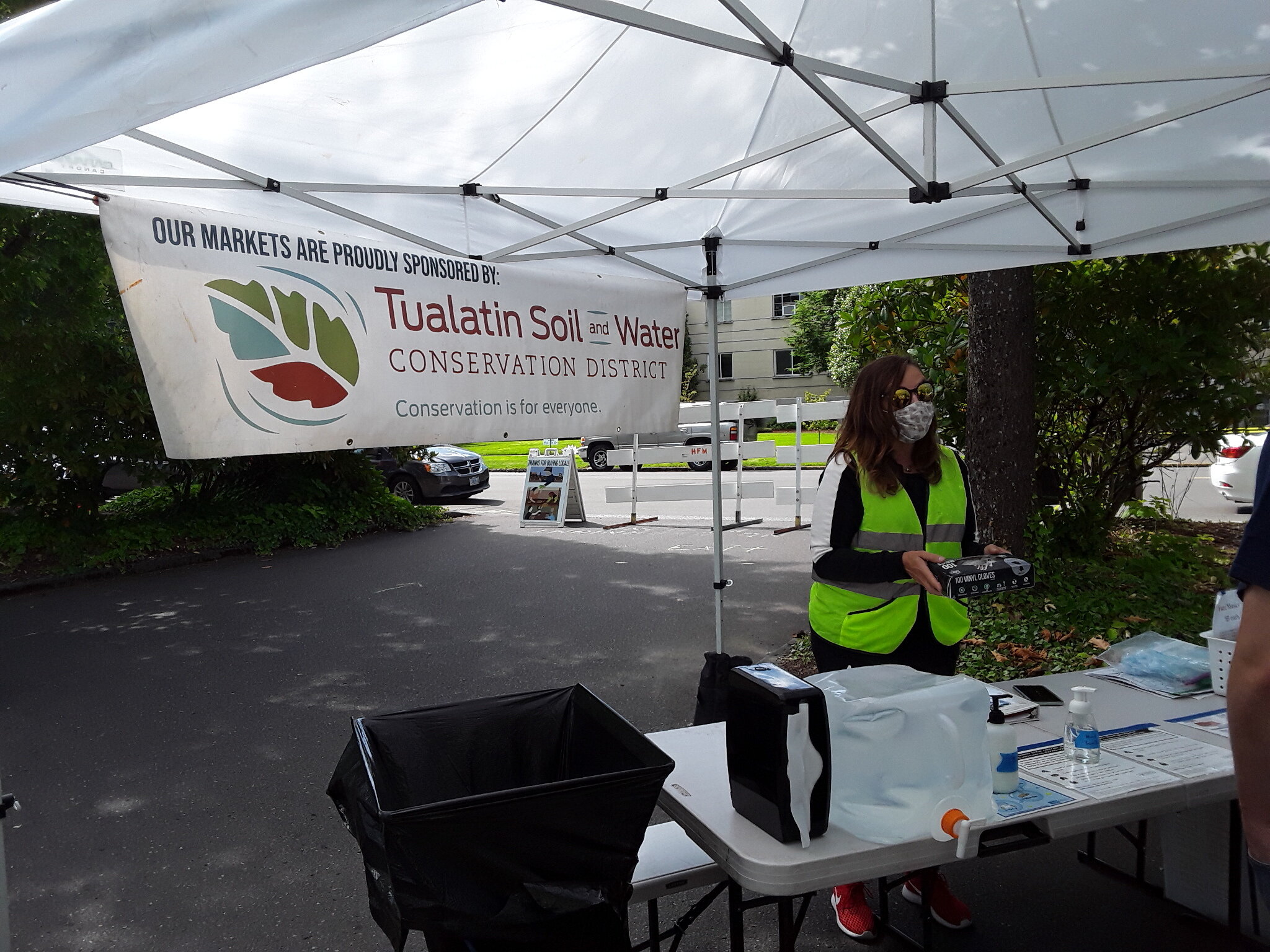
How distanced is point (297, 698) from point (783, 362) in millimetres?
32684

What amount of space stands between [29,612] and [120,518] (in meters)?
2.99

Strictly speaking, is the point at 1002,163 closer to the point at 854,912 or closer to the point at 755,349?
the point at 854,912

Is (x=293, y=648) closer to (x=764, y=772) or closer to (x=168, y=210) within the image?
(x=168, y=210)

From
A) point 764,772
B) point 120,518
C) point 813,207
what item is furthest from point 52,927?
point 120,518

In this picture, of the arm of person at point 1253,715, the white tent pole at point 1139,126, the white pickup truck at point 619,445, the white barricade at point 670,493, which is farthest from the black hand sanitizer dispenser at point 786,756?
the white pickup truck at point 619,445

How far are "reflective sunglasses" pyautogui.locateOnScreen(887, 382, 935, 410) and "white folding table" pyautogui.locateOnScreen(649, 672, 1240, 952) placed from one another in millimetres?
1122

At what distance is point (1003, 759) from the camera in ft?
7.24

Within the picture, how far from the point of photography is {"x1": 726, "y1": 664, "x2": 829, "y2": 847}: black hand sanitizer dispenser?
196 centimetres

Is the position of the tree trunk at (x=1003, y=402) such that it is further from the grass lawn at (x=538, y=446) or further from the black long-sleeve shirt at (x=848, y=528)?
the grass lawn at (x=538, y=446)

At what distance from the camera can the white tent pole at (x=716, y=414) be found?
4531 millimetres

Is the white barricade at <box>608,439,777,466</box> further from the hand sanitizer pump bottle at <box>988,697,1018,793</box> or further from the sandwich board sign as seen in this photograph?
the hand sanitizer pump bottle at <box>988,697,1018,793</box>

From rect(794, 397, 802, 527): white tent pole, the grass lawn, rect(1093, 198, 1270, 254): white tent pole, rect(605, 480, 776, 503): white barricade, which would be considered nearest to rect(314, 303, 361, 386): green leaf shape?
rect(1093, 198, 1270, 254): white tent pole

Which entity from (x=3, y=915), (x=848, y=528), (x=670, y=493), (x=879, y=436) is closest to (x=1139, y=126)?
(x=879, y=436)

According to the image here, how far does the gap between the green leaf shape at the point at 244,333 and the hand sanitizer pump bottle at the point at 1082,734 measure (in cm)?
284
